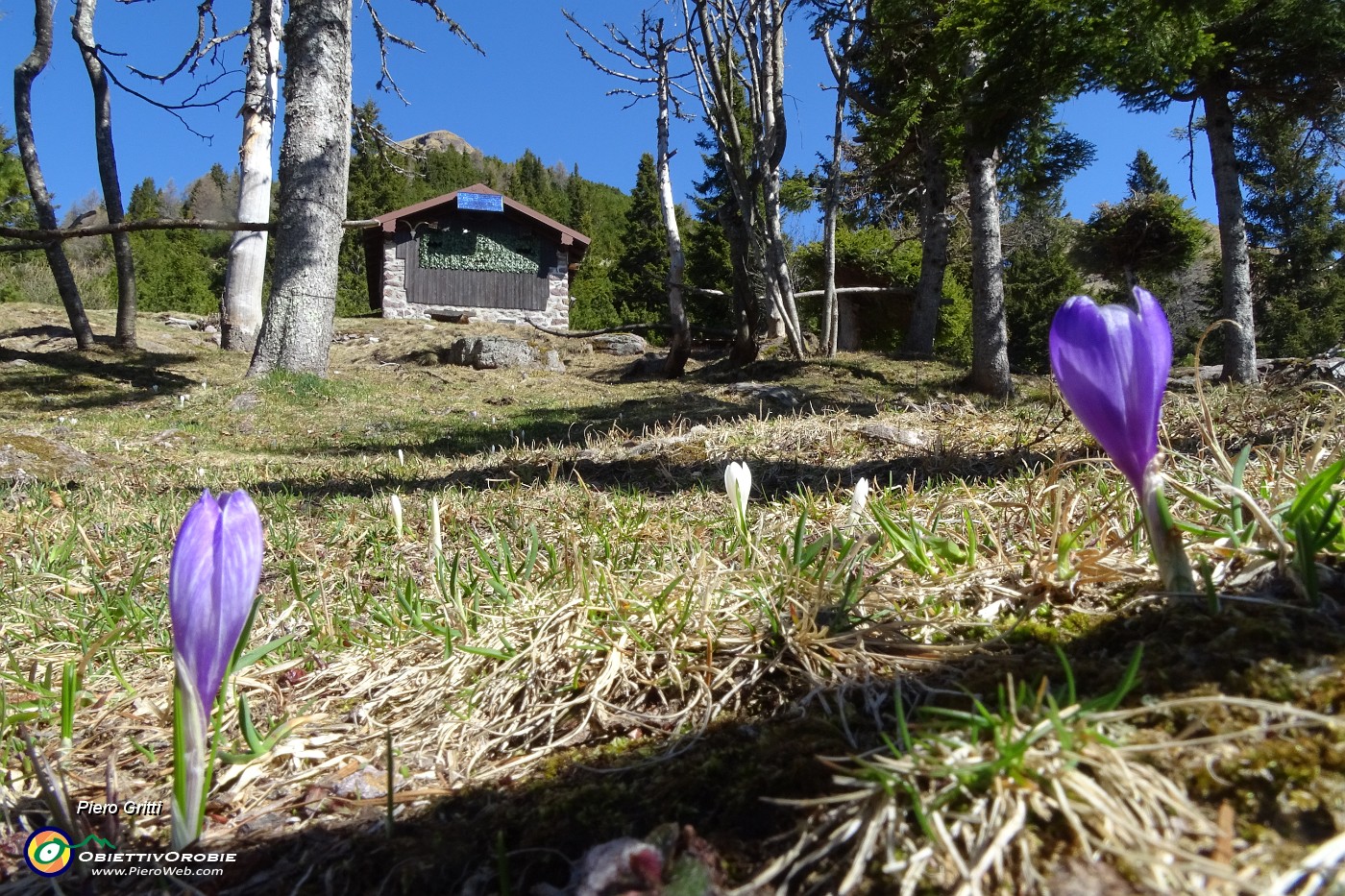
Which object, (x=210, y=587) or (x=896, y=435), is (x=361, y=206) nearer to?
(x=896, y=435)

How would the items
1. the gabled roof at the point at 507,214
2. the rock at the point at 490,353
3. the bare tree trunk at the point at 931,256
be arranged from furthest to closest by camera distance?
the gabled roof at the point at 507,214, the rock at the point at 490,353, the bare tree trunk at the point at 931,256

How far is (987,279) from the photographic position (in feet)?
Result: 32.5

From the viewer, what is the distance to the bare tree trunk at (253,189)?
13734mm

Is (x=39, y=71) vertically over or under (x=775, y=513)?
over

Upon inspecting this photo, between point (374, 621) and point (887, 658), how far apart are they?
122cm

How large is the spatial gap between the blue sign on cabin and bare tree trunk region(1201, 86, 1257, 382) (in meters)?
18.6

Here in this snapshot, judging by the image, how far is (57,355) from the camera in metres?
11.1

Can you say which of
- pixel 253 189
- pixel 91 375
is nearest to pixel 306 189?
pixel 91 375

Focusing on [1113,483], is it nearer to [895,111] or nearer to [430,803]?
[430,803]

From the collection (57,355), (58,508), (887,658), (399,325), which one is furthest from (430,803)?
(399,325)

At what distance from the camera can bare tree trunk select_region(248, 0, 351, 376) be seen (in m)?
9.34

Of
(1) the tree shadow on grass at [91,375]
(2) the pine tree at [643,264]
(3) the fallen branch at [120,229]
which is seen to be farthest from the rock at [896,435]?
(2) the pine tree at [643,264]

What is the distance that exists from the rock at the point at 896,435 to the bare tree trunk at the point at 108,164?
1229 centimetres

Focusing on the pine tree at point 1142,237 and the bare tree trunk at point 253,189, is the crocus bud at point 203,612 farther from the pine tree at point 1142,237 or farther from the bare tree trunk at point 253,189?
the pine tree at point 1142,237
